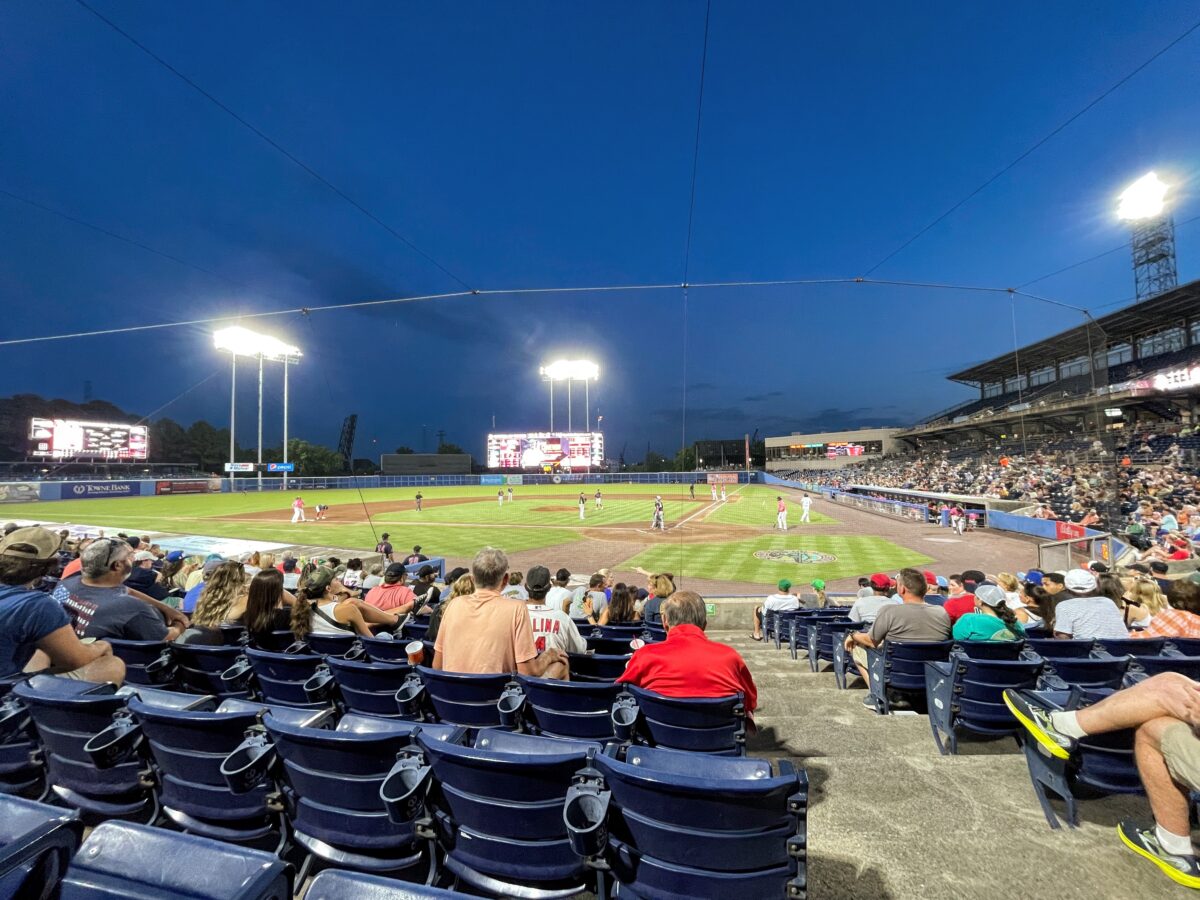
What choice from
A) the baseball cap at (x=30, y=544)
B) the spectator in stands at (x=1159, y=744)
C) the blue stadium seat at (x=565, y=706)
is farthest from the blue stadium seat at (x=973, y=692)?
the baseball cap at (x=30, y=544)

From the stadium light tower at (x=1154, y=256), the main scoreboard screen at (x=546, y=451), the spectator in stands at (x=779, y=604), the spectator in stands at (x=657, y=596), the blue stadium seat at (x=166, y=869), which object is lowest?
the spectator in stands at (x=779, y=604)

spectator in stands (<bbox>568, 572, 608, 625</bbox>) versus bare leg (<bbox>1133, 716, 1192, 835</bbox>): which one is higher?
bare leg (<bbox>1133, 716, 1192, 835</bbox>)

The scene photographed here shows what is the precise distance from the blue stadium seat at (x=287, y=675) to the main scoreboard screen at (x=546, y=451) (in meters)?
76.0

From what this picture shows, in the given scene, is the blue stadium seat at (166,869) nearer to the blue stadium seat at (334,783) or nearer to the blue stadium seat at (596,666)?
the blue stadium seat at (334,783)

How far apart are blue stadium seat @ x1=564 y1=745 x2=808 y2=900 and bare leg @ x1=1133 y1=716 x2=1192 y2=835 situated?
2137 millimetres

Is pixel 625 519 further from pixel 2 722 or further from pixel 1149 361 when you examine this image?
pixel 1149 361

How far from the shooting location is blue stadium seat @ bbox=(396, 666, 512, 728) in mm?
3416

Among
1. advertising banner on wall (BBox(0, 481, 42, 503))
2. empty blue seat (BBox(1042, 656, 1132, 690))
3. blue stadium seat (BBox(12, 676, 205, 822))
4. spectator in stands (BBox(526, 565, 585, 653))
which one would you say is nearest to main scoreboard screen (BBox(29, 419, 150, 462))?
advertising banner on wall (BBox(0, 481, 42, 503))

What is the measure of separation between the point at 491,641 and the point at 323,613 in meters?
2.86

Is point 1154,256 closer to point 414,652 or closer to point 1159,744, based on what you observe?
point 1159,744

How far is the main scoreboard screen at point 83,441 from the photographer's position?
54.9m

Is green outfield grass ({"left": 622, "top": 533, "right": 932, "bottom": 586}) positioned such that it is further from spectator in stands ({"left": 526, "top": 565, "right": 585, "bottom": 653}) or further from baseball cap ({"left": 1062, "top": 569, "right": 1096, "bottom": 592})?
spectator in stands ({"left": 526, "top": 565, "right": 585, "bottom": 653})

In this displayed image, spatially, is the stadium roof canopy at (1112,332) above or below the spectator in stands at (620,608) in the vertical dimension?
above

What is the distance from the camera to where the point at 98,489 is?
53.1m
